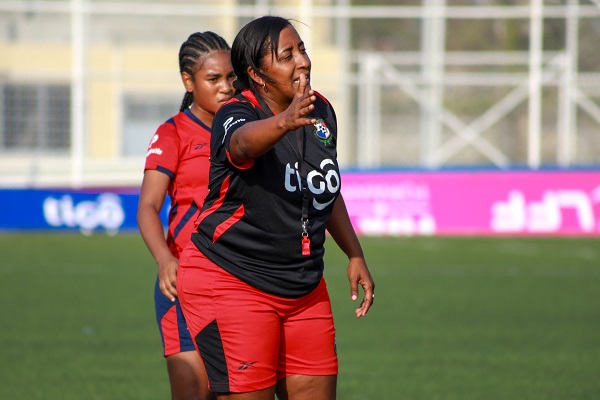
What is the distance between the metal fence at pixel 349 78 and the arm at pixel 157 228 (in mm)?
14337

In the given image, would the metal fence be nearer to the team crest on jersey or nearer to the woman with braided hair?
the woman with braided hair

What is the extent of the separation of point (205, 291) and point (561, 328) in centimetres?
613

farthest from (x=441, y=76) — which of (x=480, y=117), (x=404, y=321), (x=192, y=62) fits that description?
(x=192, y=62)

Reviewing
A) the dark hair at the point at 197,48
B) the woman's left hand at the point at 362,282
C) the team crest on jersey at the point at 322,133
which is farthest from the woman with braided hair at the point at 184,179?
the team crest on jersey at the point at 322,133

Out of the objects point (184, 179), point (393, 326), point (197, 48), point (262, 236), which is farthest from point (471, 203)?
point (262, 236)

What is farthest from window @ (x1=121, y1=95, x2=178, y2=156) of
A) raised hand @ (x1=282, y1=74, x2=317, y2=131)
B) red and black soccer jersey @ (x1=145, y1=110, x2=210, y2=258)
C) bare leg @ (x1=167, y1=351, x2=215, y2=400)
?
raised hand @ (x1=282, y1=74, x2=317, y2=131)

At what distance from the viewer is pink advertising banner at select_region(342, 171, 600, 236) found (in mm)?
17484

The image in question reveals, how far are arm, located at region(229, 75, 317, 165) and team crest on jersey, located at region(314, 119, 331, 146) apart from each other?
29 cm

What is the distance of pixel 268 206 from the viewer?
3.74 meters

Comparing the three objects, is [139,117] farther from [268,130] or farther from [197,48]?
[268,130]

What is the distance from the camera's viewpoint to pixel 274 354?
3832 mm

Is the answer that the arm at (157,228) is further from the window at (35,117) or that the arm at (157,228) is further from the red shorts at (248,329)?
the window at (35,117)

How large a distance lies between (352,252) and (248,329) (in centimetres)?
Result: 75

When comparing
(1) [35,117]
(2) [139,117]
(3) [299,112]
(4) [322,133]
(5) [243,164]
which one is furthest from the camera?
(2) [139,117]
